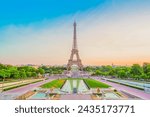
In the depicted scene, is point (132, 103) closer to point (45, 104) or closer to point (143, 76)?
point (45, 104)

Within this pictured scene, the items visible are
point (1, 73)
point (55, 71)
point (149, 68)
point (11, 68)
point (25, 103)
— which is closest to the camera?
point (25, 103)

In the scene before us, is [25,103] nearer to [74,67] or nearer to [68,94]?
[68,94]

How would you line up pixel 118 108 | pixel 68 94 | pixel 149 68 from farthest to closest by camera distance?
pixel 149 68
pixel 68 94
pixel 118 108

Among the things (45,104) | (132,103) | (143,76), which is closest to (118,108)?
(132,103)

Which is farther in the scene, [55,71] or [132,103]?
[55,71]

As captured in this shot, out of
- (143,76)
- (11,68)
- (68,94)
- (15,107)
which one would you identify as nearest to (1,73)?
(11,68)

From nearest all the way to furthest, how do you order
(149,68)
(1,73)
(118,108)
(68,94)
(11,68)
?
(118,108), (68,94), (1,73), (11,68), (149,68)

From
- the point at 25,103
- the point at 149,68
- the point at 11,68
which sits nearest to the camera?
the point at 25,103

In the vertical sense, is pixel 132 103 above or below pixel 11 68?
below

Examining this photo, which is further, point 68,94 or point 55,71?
point 55,71
